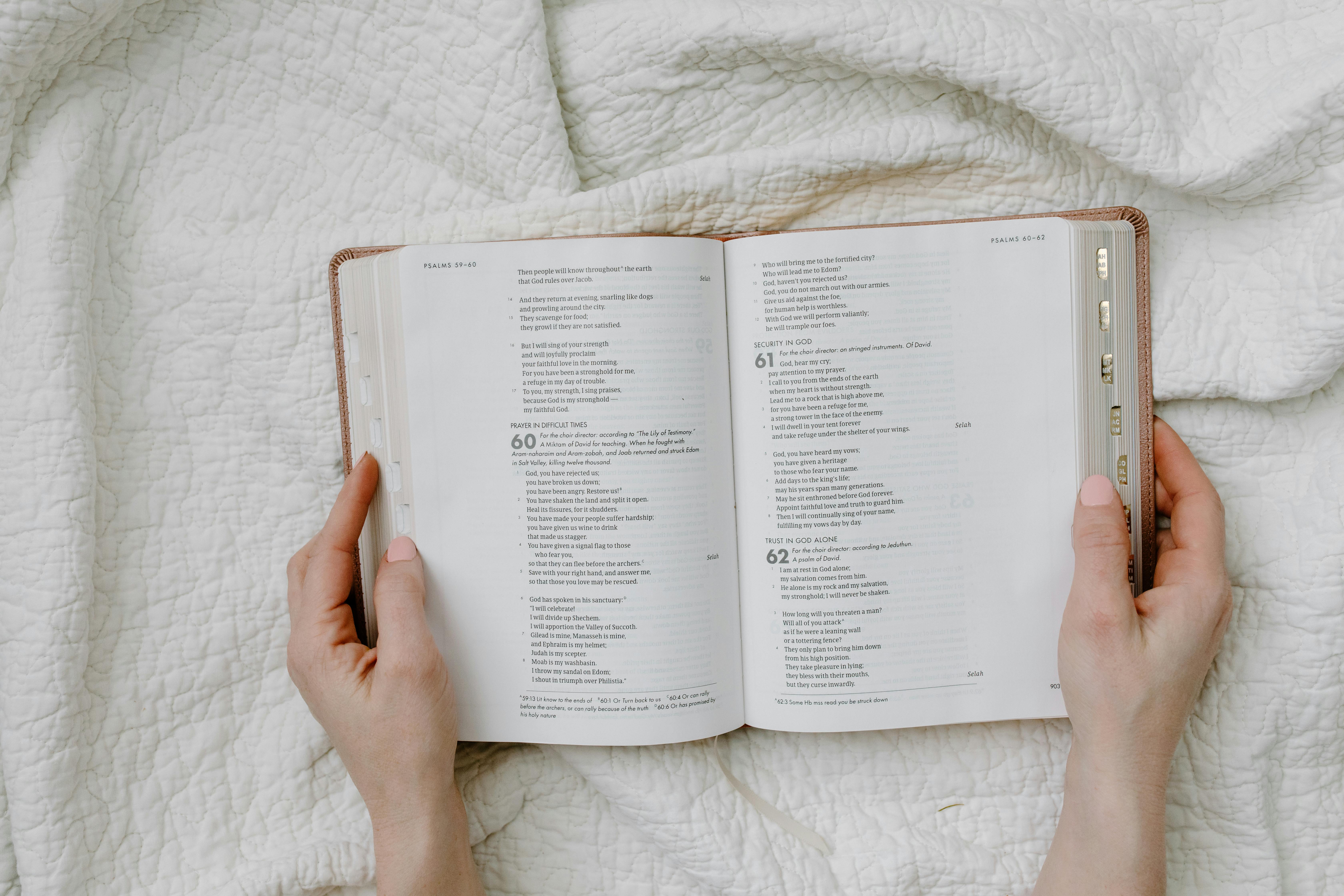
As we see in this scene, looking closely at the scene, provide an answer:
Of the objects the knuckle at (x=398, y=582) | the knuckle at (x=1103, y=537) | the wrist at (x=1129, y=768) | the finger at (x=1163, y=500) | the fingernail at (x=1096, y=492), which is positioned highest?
the fingernail at (x=1096, y=492)

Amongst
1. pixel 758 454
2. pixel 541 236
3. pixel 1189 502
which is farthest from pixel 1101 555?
pixel 541 236

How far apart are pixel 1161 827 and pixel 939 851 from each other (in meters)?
0.19

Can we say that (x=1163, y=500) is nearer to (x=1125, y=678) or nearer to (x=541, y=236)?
(x=1125, y=678)

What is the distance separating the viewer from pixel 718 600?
0.74m

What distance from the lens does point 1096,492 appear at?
71 cm

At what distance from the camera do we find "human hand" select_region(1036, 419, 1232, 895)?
663 mm

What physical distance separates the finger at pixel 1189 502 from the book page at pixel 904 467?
0.31 feet

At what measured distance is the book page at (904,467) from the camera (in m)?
0.72

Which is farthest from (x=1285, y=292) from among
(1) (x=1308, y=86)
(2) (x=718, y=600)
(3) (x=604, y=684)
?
(3) (x=604, y=684)

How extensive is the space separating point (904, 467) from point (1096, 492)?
0.16m

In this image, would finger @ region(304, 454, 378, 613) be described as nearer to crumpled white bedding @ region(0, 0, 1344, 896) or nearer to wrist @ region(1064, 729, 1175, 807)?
crumpled white bedding @ region(0, 0, 1344, 896)

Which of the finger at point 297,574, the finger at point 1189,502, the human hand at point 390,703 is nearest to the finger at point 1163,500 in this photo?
the finger at point 1189,502

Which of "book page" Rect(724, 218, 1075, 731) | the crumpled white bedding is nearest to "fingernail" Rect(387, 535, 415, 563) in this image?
the crumpled white bedding

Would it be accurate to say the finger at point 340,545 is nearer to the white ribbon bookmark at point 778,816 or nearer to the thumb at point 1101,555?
the white ribbon bookmark at point 778,816
